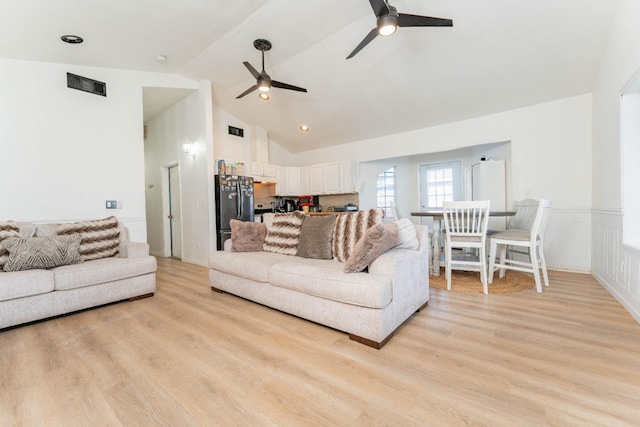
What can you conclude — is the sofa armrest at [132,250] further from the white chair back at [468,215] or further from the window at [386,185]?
the window at [386,185]

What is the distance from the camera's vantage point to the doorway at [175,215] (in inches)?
220

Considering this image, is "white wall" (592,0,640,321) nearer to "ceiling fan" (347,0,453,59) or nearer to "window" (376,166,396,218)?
"ceiling fan" (347,0,453,59)

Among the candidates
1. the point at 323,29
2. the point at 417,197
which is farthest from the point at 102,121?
the point at 417,197

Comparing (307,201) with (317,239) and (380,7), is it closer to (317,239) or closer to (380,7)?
(317,239)

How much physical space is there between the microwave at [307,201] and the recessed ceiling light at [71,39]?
4.55 metres

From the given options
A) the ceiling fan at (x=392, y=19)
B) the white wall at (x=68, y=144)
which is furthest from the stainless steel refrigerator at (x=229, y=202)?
the ceiling fan at (x=392, y=19)

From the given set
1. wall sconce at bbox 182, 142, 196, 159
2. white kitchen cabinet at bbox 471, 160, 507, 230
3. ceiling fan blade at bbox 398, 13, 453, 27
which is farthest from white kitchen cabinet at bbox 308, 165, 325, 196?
ceiling fan blade at bbox 398, 13, 453, 27

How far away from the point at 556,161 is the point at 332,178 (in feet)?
12.6

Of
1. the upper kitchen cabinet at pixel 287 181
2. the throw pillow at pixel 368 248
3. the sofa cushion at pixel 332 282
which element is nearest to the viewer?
the sofa cushion at pixel 332 282

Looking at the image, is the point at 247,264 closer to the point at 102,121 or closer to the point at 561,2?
the point at 102,121

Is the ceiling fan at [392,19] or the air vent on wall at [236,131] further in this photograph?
the air vent on wall at [236,131]

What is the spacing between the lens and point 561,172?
390 cm

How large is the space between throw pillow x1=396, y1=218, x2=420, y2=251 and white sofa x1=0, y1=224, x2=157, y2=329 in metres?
2.70

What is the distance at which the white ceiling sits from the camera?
285cm
